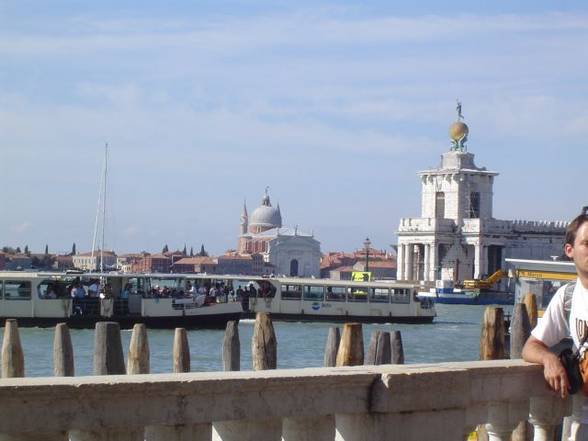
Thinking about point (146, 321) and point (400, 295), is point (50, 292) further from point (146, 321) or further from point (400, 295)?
point (400, 295)

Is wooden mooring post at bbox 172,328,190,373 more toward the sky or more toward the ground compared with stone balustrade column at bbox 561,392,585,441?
more toward the ground

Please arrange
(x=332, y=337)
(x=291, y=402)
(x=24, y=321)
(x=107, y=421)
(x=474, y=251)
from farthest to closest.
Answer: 1. (x=474, y=251)
2. (x=24, y=321)
3. (x=332, y=337)
4. (x=291, y=402)
5. (x=107, y=421)

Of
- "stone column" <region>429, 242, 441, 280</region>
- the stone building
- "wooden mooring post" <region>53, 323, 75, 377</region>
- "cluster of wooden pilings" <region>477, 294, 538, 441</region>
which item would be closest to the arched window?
the stone building

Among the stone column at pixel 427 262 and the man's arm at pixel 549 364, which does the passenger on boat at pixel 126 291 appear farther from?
the stone column at pixel 427 262

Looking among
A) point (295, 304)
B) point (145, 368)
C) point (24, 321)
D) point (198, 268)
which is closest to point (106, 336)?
point (145, 368)

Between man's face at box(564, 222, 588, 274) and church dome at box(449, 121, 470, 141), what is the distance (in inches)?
3908

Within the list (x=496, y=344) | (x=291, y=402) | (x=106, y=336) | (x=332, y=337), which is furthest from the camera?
(x=332, y=337)

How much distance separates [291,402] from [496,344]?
8.80 m

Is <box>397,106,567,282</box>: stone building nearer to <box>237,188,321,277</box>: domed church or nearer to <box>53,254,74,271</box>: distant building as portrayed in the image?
<box>237,188,321,277</box>: domed church

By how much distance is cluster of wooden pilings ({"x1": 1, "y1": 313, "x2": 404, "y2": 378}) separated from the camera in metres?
12.4

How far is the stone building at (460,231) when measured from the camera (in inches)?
3871

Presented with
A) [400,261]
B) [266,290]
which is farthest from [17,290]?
[400,261]

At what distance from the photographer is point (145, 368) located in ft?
45.5

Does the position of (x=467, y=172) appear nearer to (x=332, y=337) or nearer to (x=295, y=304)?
(x=295, y=304)
